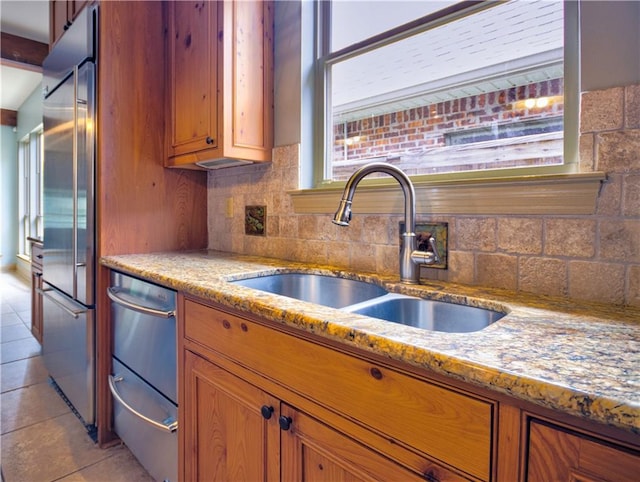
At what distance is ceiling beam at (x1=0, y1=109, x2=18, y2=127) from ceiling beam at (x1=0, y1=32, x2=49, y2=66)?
363 cm

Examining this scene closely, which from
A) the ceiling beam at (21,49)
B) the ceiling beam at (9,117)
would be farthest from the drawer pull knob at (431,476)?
the ceiling beam at (9,117)

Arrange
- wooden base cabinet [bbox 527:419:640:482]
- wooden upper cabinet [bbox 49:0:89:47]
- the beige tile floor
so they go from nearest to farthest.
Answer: wooden base cabinet [bbox 527:419:640:482]
the beige tile floor
wooden upper cabinet [bbox 49:0:89:47]

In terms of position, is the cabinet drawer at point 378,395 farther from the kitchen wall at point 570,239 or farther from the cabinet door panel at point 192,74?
the cabinet door panel at point 192,74

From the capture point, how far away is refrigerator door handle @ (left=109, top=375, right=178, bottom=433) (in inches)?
51.1

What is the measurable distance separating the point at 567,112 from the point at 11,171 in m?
8.58

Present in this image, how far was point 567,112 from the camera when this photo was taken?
3.47 feet

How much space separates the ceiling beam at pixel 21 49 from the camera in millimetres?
→ 3576

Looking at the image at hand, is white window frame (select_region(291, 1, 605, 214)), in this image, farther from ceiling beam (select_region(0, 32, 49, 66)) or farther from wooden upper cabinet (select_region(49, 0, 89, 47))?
ceiling beam (select_region(0, 32, 49, 66))

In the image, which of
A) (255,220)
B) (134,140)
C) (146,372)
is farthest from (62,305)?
(255,220)

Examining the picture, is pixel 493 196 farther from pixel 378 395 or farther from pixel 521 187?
pixel 378 395

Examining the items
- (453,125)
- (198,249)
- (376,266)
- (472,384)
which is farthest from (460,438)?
(198,249)

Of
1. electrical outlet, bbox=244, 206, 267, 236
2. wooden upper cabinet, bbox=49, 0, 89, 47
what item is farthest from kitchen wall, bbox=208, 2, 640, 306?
wooden upper cabinet, bbox=49, 0, 89, 47

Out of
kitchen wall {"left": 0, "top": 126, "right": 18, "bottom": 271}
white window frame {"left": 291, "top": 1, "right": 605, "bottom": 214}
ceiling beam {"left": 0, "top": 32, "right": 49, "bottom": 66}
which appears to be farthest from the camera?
kitchen wall {"left": 0, "top": 126, "right": 18, "bottom": 271}

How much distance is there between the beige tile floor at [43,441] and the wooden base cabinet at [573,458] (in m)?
1.66
